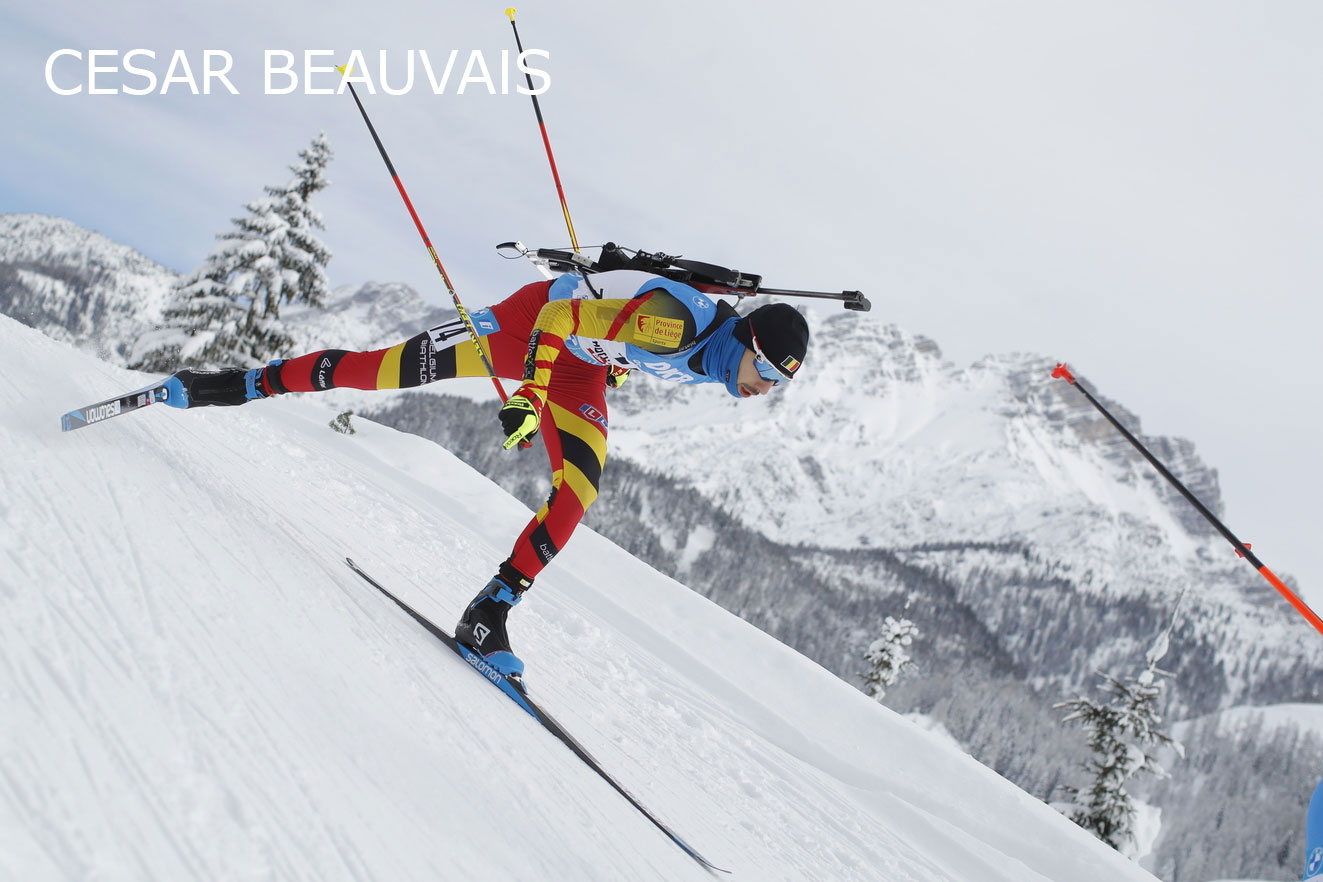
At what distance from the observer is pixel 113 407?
354 centimetres

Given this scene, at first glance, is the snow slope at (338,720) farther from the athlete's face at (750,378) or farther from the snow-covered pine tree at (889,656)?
the snow-covered pine tree at (889,656)

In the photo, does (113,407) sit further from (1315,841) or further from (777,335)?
(1315,841)

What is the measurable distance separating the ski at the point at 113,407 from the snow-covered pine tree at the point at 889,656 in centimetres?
2194

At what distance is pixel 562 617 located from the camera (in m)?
5.11

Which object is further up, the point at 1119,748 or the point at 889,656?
the point at 1119,748

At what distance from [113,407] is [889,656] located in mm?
22679

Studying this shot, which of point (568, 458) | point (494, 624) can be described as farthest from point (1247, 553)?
point (494, 624)

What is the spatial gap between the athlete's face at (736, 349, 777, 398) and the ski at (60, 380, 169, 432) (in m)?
2.79

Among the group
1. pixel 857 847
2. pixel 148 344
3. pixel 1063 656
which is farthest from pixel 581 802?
pixel 1063 656

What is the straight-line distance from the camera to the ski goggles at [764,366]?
3.35 metres

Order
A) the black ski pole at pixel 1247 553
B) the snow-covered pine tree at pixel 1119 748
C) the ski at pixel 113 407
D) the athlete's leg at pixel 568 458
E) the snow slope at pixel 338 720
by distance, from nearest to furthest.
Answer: the snow slope at pixel 338 720, the ski at pixel 113 407, the athlete's leg at pixel 568 458, the black ski pole at pixel 1247 553, the snow-covered pine tree at pixel 1119 748

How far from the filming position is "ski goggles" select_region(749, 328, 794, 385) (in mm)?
3350

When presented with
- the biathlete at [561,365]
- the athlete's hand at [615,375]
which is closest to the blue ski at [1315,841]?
the biathlete at [561,365]

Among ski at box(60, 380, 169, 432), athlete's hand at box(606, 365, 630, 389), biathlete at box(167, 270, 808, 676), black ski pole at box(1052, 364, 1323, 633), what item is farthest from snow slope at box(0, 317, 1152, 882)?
black ski pole at box(1052, 364, 1323, 633)
